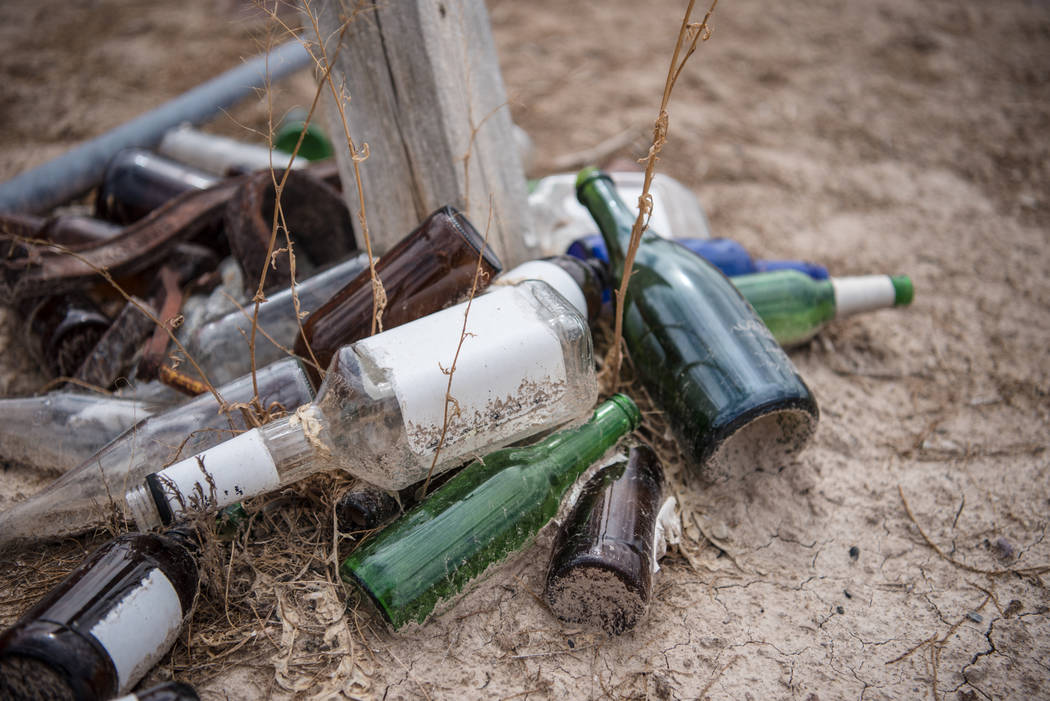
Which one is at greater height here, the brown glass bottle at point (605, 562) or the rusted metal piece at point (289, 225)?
the rusted metal piece at point (289, 225)

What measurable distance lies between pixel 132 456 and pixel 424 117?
3.28 feet

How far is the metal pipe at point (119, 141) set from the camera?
2459 millimetres

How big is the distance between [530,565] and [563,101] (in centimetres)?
251

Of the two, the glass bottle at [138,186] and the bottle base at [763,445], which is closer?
the bottle base at [763,445]

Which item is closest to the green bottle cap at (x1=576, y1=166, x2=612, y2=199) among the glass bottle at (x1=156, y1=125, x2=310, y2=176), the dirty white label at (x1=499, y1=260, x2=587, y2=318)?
the dirty white label at (x1=499, y1=260, x2=587, y2=318)

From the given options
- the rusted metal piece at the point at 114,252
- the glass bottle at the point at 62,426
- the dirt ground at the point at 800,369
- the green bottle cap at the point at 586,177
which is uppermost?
the rusted metal piece at the point at 114,252

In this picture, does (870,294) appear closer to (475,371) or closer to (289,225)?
(475,371)

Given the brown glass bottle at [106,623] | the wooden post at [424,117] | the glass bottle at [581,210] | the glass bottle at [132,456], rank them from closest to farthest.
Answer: the brown glass bottle at [106,623]
the glass bottle at [132,456]
the wooden post at [424,117]
the glass bottle at [581,210]

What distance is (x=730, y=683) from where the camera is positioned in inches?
48.1

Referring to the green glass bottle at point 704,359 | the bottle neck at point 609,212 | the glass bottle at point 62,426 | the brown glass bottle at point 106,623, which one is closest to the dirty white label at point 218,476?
the brown glass bottle at point 106,623

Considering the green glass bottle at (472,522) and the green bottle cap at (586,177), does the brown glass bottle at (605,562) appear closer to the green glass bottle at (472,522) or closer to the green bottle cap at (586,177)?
the green glass bottle at (472,522)

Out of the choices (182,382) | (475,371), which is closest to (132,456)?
(182,382)

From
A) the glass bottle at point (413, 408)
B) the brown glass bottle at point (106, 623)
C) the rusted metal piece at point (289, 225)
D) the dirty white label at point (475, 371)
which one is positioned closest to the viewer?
the brown glass bottle at point (106, 623)

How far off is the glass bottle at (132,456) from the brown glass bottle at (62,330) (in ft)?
1.69
